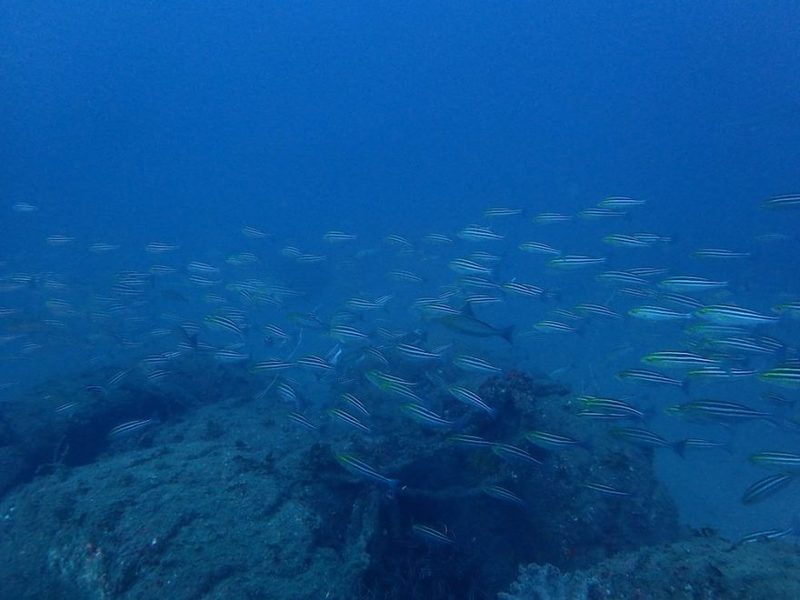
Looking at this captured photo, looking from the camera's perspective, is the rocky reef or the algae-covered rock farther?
the rocky reef

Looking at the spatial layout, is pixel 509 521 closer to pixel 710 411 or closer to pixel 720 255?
pixel 710 411

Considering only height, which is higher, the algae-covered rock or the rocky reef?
the algae-covered rock

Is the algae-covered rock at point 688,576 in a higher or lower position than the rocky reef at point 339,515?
higher

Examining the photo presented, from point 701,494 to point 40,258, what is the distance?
4853 cm

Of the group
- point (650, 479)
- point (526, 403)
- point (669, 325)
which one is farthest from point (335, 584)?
point (669, 325)

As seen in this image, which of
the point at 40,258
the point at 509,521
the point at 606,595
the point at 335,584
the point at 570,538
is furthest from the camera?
the point at 40,258

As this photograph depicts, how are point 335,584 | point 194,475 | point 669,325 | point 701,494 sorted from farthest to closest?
point 669,325
point 701,494
point 194,475
point 335,584

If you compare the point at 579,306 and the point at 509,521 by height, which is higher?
the point at 579,306

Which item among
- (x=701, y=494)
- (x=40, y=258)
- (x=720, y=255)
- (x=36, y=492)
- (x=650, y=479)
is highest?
(x=720, y=255)

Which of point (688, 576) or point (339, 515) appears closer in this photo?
point (688, 576)

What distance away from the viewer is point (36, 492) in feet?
17.6

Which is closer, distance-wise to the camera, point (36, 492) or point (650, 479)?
point (36, 492)

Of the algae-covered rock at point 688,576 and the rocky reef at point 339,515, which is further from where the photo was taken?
the rocky reef at point 339,515

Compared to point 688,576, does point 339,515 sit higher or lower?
lower
